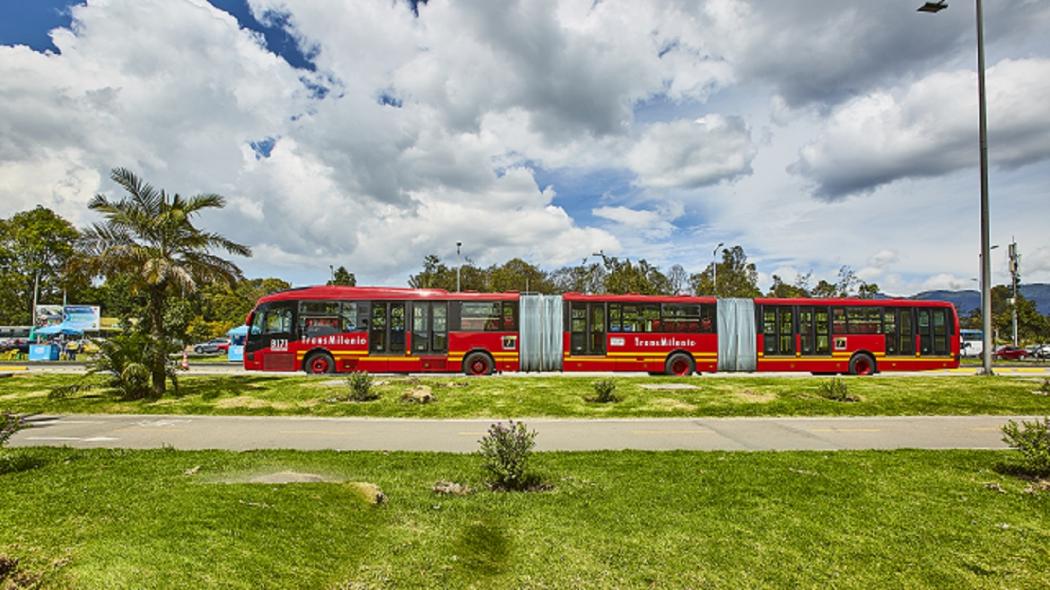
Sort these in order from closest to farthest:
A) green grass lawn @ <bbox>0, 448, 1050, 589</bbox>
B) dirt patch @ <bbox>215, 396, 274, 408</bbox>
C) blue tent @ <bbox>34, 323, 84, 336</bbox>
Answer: green grass lawn @ <bbox>0, 448, 1050, 589</bbox>
dirt patch @ <bbox>215, 396, 274, 408</bbox>
blue tent @ <bbox>34, 323, 84, 336</bbox>

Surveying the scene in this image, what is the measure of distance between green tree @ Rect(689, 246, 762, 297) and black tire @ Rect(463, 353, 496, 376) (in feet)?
120

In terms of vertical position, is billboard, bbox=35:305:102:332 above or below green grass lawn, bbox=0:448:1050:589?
above

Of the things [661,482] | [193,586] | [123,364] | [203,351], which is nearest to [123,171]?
[123,364]

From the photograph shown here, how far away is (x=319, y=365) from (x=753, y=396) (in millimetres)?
16366

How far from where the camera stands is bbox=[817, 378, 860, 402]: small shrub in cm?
1499

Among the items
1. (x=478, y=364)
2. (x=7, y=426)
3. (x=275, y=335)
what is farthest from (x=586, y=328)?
(x=7, y=426)

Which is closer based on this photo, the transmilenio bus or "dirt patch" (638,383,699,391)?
"dirt patch" (638,383,699,391)

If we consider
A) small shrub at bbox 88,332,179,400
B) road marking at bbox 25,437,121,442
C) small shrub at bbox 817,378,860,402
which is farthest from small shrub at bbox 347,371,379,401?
small shrub at bbox 817,378,860,402

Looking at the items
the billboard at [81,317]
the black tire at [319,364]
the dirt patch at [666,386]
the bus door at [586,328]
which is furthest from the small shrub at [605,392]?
the billboard at [81,317]

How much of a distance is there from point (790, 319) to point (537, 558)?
20.6 meters

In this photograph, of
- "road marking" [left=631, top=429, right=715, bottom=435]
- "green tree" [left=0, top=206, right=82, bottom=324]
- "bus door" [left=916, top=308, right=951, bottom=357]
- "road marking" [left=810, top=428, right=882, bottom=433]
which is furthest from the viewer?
"green tree" [left=0, top=206, right=82, bottom=324]

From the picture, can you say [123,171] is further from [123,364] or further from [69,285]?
[123,364]

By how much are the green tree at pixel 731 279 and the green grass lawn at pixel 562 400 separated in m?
36.5

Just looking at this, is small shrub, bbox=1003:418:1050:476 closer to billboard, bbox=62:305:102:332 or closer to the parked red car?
the parked red car
